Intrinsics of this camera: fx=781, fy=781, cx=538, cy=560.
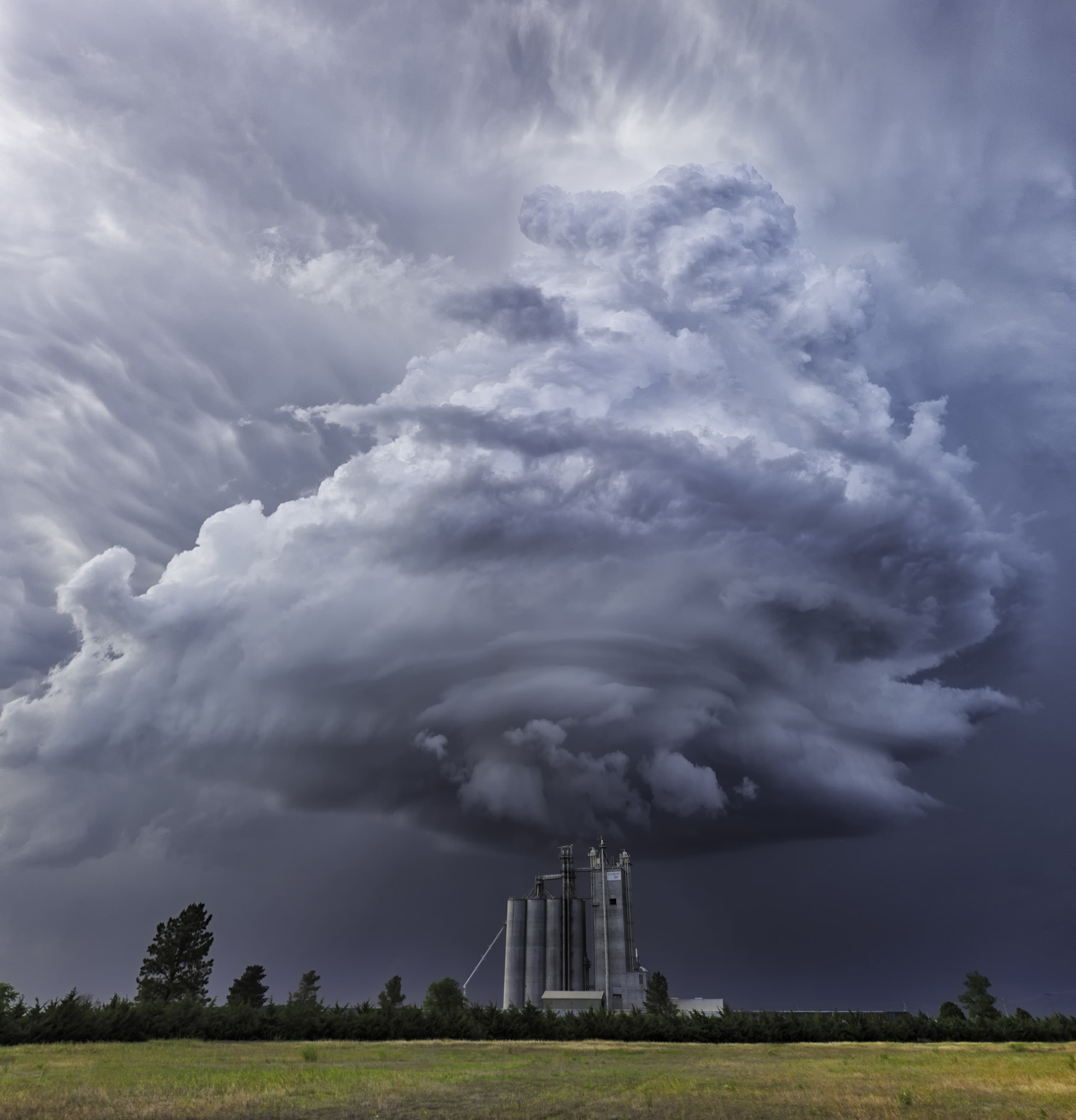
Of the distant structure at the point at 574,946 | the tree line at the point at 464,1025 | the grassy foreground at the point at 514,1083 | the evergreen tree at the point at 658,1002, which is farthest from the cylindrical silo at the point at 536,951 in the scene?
the grassy foreground at the point at 514,1083

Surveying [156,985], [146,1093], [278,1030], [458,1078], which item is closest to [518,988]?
[156,985]

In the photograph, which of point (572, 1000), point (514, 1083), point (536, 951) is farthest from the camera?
point (536, 951)

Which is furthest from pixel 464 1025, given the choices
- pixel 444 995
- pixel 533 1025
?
pixel 444 995

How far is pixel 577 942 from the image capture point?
118000 mm

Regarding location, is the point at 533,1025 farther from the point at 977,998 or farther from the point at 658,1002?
the point at 977,998

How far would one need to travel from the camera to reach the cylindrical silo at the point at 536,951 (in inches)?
4550

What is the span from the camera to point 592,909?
Answer: 11725 cm

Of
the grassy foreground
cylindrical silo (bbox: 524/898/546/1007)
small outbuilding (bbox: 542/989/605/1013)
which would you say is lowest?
the grassy foreground

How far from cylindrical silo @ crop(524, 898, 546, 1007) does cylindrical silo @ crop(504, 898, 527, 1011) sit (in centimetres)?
100

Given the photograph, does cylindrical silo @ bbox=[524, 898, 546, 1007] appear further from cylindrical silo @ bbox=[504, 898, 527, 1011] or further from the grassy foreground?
the grassy foreground

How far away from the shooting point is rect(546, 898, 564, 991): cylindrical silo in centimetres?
11531

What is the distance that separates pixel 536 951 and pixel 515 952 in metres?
4.27

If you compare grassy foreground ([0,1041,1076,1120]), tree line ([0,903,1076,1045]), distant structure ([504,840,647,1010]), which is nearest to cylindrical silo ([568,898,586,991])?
distant structure ([504,840,647,1010])

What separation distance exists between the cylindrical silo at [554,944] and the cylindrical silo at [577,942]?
1.59m
